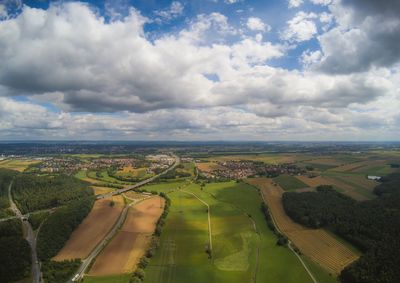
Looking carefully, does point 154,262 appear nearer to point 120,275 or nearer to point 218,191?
point 120,275

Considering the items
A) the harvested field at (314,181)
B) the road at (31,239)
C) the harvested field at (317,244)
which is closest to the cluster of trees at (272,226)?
the harvested field at (317,244)

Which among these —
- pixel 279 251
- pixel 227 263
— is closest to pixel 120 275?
pixel 227 263

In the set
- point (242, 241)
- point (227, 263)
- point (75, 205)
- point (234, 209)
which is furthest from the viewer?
point (234, 209)

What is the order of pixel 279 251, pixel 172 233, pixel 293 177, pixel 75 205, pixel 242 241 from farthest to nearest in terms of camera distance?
1. pixel 293 177
2. pixel 75 205
3. pixel 172 233
4. pixel 242 241
5. pixel 279 251

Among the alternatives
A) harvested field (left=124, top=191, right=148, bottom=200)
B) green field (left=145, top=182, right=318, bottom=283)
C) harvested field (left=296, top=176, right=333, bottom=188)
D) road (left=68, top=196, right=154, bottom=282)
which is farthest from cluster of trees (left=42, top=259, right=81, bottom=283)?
harvested field (left=296, top=176, right=333, bottom=188)

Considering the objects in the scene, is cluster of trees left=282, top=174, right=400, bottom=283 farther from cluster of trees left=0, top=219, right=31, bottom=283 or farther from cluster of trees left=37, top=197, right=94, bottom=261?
cluster of trees left=37, top=197, right=94, bottom=261

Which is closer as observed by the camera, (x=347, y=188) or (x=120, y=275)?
(x=120, y=275)

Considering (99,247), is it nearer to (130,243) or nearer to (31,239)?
(130,243)
